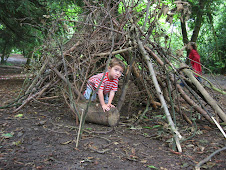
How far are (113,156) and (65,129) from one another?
90cm

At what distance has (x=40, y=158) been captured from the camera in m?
1.86

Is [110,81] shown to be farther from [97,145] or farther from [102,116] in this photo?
[97,145]

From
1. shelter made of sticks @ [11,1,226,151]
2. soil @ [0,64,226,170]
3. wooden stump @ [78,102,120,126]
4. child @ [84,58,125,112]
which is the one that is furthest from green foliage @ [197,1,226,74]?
wooden stump @ [78,102,120,126]

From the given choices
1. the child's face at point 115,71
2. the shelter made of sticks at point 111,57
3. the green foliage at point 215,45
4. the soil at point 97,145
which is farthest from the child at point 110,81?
the green foliage at point 215,45

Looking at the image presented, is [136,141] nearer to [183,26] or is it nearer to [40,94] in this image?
[40,94]

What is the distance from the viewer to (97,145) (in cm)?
222

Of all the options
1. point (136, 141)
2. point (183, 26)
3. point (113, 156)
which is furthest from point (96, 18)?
point (183, 26)

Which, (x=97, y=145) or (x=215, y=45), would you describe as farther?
(x=215, y=45)

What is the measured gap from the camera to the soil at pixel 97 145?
6.04 ft

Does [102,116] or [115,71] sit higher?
[115,71]

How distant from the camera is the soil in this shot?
1840 mm

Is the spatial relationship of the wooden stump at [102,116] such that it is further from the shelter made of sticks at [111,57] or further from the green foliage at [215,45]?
the green foliage at [215,45]

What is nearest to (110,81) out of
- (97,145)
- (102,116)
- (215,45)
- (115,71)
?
(115,71)

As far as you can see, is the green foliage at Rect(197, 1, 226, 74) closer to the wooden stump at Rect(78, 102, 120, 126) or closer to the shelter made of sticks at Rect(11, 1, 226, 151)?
the shelter made of sticks at Rect(11, 1, 226, 151)
